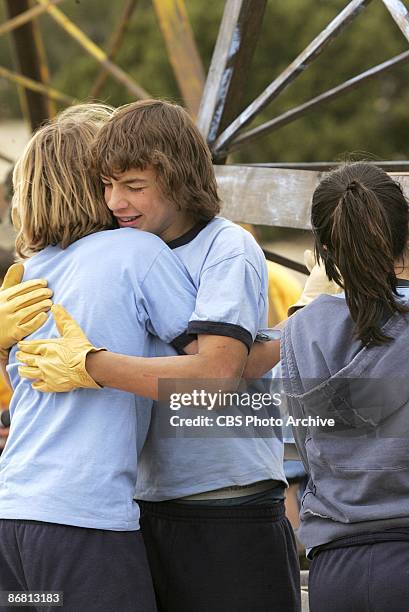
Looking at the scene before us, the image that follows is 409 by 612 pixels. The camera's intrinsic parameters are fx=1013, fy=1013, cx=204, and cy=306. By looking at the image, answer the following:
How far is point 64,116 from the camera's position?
7.65 feet

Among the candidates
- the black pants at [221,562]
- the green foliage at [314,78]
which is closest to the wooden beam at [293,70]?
the black pants at [221,562]

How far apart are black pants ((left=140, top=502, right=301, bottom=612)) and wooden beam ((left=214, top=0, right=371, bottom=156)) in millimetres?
1791

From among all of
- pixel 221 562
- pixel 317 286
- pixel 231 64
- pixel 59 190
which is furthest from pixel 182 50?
pixel 221 562

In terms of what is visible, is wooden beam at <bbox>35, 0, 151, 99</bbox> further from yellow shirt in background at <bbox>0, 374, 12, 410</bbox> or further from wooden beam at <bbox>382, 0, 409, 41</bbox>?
wooden beam at <bbox>382, 0, 409, 41</bbox>

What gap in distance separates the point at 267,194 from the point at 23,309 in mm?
1389

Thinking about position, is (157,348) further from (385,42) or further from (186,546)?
(385,42)

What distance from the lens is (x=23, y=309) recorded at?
84.6 inches

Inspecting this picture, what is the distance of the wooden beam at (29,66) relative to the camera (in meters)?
6.77

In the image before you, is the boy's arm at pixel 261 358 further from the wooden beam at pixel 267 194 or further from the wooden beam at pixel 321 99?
the wooden beam at pixel 321 99

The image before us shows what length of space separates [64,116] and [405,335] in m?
0.96

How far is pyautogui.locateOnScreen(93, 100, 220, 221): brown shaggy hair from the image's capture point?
2.11 m

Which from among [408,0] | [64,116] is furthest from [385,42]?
[64,116]

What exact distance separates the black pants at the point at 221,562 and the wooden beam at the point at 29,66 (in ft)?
16.4

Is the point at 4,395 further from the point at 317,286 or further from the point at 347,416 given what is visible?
the point at 347,416
